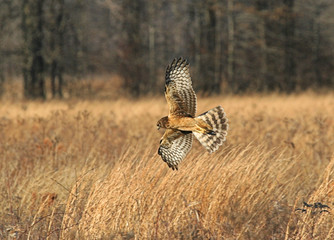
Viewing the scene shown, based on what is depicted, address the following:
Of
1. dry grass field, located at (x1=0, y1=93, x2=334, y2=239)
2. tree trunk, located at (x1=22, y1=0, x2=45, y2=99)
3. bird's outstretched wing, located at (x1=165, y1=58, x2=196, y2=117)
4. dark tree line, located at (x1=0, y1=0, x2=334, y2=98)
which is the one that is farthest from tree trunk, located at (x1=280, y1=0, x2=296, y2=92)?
bird's outstretched wing, located at (x1=165, y1=58, x2=196, y2=117)

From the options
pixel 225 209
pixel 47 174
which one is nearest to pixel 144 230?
pixel 225 209

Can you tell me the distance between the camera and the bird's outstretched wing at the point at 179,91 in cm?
407

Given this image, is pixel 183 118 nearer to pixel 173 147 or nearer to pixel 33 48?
pixel 173 147

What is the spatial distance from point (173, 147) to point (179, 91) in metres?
0.47

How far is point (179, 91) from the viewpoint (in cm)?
Result: 414

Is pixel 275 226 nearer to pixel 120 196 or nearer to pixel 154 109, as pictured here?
pixel 120 196

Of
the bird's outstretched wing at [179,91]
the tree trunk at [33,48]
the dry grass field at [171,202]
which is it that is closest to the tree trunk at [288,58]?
the tree trunk at [33,48]

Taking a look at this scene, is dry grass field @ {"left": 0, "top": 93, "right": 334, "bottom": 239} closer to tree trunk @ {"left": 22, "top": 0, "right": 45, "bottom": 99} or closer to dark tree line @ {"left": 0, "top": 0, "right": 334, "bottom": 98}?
tree trunk @ {"left": 22, "top": 0, "right": 45, "bottom": 99}

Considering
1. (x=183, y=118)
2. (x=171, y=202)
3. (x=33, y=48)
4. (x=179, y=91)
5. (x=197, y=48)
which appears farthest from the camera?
(x=197, y=48)

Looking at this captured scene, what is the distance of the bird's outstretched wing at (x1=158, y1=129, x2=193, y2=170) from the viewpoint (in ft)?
13.5

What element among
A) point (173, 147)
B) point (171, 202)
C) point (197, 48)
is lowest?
point (171, 202)

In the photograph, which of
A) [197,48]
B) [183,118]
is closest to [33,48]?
[197,48]

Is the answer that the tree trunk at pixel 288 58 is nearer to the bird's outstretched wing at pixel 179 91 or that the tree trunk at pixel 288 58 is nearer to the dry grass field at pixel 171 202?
the dry grass field at pixel 171 202

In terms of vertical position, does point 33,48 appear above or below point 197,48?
above
